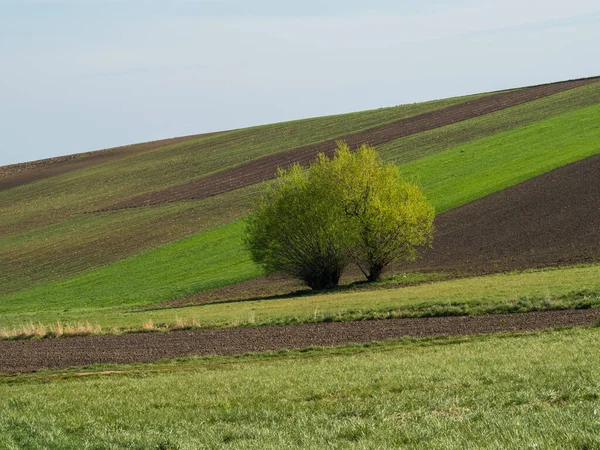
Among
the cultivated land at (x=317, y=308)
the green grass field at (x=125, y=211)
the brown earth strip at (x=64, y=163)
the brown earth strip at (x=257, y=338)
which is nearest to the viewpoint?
the cultivated land at (x=317, y=308)

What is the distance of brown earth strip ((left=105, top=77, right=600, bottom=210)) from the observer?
92.8 metres

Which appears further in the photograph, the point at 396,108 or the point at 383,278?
the point at 396,108

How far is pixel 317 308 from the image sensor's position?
124ft

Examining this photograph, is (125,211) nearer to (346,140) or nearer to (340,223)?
(346,140)

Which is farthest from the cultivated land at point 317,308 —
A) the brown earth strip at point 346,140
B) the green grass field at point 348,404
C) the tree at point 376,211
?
the tree at point 376,211

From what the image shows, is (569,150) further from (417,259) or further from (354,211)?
(354,211)

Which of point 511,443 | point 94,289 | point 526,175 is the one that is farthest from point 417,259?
point 511,443

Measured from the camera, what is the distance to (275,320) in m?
34.9

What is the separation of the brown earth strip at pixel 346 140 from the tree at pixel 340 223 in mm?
37939

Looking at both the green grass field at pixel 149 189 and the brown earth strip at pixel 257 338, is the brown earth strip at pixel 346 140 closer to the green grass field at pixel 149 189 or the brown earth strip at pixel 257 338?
the green grass field at pixel 149 189

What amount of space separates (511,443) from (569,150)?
70.2 meters

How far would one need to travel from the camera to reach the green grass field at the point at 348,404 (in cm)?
1038

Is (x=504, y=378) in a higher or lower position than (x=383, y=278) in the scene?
higher

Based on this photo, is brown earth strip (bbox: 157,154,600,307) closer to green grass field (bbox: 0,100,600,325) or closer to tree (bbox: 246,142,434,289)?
tree (bbox: 246,142,434,289)
